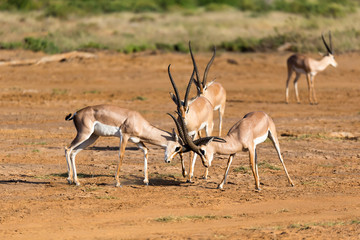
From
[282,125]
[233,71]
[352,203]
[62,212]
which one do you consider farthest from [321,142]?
[233,71]

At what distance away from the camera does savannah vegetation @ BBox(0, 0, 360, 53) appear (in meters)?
30.6

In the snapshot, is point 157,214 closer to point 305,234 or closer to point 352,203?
point 305,234

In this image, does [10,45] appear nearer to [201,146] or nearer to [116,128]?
[116,128]

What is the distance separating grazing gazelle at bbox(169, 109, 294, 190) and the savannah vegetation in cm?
1960

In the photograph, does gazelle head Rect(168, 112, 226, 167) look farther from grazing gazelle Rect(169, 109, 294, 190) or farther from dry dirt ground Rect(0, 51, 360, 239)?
dry dirt ground Rect(0, 51, 360, 239)

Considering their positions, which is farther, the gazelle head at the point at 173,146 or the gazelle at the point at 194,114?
the gazelle at the point at 194,114

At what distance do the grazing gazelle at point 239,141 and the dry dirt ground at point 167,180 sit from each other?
0.58m

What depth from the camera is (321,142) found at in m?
15.2

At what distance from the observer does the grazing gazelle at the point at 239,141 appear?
34.2 feet

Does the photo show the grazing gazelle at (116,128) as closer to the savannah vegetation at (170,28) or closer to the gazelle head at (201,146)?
the gazelle head at (201,146)

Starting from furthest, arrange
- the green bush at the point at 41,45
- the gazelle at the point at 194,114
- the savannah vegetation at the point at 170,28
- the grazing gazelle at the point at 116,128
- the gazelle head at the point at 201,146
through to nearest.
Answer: the savannah vegetation at the point at 170,28
the green bush at the point at 41,45
the gazelle at the point at 194,114
the grazing gazelle at the point at 116,128
the gazelle head at the point at 201,146

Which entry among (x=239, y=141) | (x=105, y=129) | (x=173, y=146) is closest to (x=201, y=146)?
(x=173, y=146)

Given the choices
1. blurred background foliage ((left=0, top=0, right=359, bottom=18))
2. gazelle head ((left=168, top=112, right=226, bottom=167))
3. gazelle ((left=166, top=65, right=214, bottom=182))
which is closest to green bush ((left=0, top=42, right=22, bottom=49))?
blurred background foliage ((left=0, top=0, right=359, bottom=18))

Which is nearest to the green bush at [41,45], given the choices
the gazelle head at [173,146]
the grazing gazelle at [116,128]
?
the grazing gazelle at [116,128]
